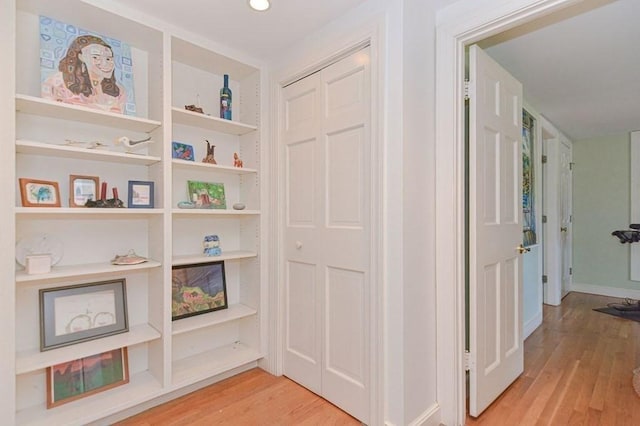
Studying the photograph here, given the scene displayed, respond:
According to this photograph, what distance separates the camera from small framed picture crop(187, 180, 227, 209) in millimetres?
2254

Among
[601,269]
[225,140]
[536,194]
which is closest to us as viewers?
[225,140]

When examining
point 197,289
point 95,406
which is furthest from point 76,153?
point 95,406

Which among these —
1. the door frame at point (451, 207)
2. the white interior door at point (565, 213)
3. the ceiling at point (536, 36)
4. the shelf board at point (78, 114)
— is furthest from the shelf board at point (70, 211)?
the white interior door at point (565, 213)

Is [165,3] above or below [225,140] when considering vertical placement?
above

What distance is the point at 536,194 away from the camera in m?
3.38

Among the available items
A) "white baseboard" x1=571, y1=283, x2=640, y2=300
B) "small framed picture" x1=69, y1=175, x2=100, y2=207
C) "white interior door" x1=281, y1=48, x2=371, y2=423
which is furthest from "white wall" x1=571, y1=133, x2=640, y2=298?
"small framed picture" x1=69, y1=175, x2=100, y2=207

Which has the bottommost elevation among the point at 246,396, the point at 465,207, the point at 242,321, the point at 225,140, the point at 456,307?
the point at 246,396

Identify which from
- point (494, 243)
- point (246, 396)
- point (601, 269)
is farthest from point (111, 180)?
point (601, 269)

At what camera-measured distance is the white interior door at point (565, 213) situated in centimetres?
426

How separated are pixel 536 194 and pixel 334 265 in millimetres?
2692

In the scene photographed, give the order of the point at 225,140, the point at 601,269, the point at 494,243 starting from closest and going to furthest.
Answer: the point at 494,243, the point at 225,140, the point at 601,269

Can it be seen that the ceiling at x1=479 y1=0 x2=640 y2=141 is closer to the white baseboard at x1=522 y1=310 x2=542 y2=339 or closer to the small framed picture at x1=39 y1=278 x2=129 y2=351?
the white baseboard at x1=522 y1=310 x2=542 y2=339

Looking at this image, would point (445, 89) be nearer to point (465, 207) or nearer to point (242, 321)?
point (465, 207)

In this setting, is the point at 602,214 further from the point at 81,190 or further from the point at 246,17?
the point at 81,190
